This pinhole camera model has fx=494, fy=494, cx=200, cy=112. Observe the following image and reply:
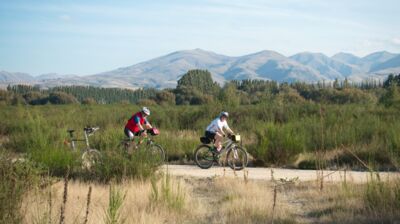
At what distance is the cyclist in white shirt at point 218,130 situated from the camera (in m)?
15.1

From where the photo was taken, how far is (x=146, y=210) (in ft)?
27.1

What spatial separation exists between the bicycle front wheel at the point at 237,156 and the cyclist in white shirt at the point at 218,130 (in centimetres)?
42

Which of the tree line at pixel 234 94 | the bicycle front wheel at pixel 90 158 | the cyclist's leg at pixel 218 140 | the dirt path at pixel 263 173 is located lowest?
the dirt path at pixel 263 173

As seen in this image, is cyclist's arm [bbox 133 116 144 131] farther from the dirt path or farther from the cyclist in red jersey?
the dirt path

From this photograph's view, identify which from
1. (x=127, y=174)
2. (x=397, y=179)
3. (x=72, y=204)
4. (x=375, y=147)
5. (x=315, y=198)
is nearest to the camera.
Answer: (x=397, y=179)

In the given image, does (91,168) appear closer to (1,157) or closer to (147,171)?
(147,171)

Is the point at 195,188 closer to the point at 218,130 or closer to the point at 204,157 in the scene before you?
the point at 218,130

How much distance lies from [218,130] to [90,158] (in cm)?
453

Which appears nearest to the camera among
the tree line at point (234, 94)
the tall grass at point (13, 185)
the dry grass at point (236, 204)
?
the tall grass at point (13, 185)

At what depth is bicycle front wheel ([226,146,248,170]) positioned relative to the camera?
14884mm

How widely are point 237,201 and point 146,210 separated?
174 cm

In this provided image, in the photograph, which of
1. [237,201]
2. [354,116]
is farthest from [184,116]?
[237,201]

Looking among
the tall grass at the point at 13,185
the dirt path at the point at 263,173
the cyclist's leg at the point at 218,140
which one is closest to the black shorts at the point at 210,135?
the cyclist's leg at the point at 218,140

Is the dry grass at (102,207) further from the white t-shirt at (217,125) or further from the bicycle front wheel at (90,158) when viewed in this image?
the white t-shirt at (217,125)
